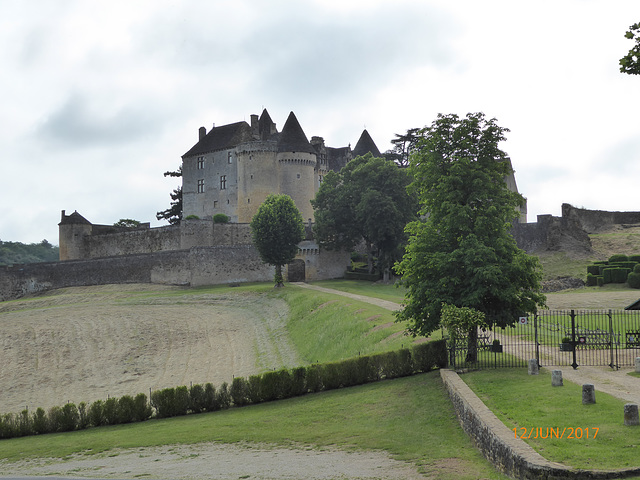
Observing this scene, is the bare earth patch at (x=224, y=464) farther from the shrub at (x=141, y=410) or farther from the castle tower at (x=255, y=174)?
the castle tower at (x=255, y=174)

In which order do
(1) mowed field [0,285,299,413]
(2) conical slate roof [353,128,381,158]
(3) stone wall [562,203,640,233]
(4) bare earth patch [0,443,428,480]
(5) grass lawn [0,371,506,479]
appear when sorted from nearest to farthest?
(4) bare earth patch [0,443,428,480]
(5) grass lawn [0,371,506,479]
(1) mowed field [0,285,299,413]
(3) stone wall [562,203,640,233]
(2) conical slate roof [353,128,381,158]

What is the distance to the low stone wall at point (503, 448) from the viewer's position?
36.2 feet

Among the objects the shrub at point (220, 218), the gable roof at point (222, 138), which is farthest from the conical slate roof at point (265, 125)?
the shrub at point (220, 218)

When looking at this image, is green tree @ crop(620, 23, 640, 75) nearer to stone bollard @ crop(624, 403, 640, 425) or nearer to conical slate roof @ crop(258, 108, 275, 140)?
stone bollard @ crop(624, 403, 640, 425)

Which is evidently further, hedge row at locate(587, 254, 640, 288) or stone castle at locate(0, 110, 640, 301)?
stone castle at locate(0, 110, 640, 301)

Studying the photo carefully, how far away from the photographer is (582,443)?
1296 cm

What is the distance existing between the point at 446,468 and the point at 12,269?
7023 centimetres

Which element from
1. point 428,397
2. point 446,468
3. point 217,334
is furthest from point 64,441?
point 217,334

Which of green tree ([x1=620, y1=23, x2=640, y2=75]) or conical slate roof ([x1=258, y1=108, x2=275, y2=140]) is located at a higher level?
conical slate roof ([x1=258, y1=108, x2=275, y2=140])

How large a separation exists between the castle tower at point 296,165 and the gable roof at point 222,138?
5.30 metres

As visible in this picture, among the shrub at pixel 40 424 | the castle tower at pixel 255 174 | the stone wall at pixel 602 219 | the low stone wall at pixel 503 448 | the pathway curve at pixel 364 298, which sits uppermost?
the castle tower at pixel 255 174

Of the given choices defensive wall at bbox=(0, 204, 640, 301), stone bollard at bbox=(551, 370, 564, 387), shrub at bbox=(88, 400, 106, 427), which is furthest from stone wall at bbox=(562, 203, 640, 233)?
shrub at bbox=(88, 400, 106, 427)

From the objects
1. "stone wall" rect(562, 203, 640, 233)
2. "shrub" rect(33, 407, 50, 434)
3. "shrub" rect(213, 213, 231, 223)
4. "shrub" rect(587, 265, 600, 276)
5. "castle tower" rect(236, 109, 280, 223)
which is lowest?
"shrub" rect(33, 407, 50, 434)

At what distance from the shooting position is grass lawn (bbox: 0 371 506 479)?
15.9 m
